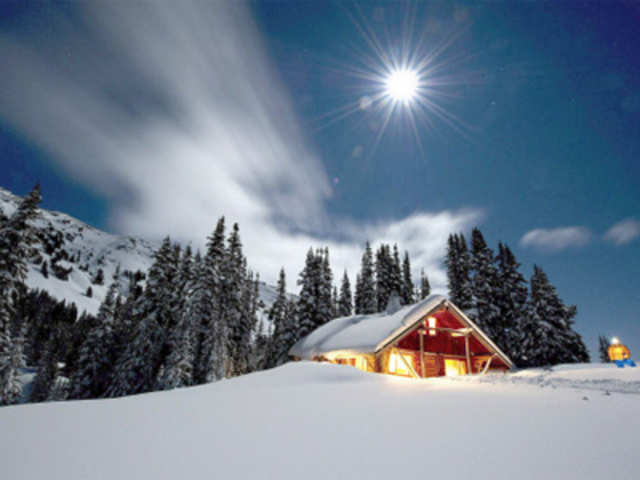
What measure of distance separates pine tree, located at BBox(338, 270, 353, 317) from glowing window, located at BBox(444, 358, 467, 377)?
2773 cm

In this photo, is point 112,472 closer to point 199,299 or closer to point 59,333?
point 199,299

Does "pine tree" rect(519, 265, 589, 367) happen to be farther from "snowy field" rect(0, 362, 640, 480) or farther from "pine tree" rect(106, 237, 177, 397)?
"pine tree" rect(106, 237, 177, 397)

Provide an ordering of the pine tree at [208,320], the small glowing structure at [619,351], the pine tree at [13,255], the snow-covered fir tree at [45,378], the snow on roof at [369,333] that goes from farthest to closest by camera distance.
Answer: the snow-covered fir tree at [45,378] → the pine tree at [208,320] → the pine tree at [13,255] → the snow on roof at [369,333] → the small glowing structure at [619,351]

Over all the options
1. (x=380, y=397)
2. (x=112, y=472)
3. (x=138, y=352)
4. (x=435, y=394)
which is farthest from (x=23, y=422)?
(x=138, y=352)

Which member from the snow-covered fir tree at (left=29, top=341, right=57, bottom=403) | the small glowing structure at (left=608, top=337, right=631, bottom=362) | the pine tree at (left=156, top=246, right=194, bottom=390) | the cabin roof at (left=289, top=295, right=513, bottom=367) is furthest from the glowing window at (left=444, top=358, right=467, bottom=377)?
the snow-covered fir tree at (left=29, top=341, right=57, bottom=403)

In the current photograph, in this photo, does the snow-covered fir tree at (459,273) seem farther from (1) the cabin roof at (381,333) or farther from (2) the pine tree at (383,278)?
(1) the cabin roof at (381,333)

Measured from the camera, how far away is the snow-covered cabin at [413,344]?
1695 cm

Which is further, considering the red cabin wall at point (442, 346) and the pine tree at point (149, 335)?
the pine tree at point (149, 335)


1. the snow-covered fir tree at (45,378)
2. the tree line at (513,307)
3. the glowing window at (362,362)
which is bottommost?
the snow-covered fir tree at (45,378)

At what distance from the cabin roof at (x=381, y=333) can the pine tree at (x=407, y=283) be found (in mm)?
25278

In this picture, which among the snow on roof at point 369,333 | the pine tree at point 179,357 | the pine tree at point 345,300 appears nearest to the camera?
the snow on roof at point 369,333

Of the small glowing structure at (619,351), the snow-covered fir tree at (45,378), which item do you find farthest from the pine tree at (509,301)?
the snow-covered fir tree at (45,378)

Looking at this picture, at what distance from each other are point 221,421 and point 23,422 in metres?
3.34

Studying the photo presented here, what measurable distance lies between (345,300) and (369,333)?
108 ft
